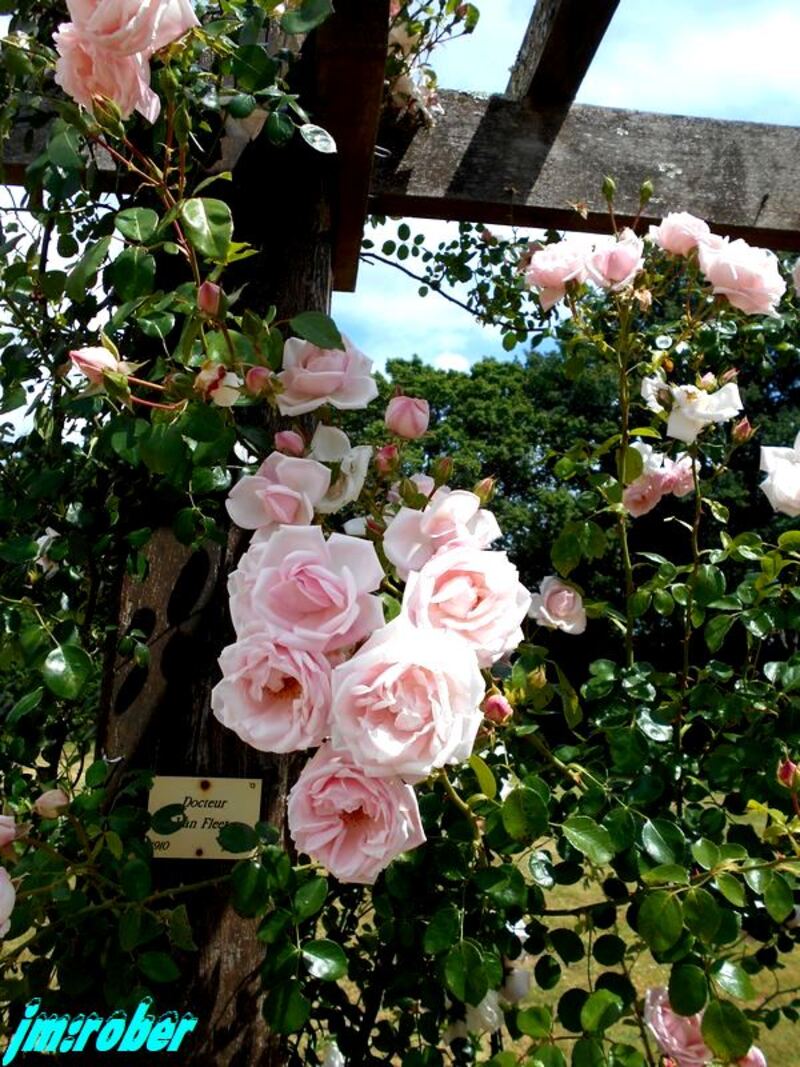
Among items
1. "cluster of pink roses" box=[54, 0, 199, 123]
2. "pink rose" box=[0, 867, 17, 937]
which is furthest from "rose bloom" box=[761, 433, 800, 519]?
"pink rose" box=[0, 867, 17, 937]

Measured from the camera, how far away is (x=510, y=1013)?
1051 millimetres

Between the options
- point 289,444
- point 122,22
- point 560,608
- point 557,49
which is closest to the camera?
point 122,22

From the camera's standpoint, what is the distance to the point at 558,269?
3.93 ft

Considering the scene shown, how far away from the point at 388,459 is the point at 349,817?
0.35 meters

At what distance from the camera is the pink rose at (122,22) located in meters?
0.75

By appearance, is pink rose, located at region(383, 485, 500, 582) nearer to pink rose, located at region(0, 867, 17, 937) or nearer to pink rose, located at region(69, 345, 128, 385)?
pink rose, located at region(69, 345, 128, 385)

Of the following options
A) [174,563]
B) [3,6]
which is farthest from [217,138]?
[174,563]

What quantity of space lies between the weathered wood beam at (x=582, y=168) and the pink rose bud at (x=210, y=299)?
37.4 inches

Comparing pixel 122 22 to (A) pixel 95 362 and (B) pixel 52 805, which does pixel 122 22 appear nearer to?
(A) pixel 95 362

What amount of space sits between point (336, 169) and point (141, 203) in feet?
0.89

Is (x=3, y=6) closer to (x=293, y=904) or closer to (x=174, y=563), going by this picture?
(x=174, y=563)

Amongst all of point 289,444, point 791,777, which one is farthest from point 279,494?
point 791,777

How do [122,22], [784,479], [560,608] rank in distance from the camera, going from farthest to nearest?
[560,608], [784,479], [122,22]

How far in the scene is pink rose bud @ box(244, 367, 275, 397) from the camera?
33.1 inches
